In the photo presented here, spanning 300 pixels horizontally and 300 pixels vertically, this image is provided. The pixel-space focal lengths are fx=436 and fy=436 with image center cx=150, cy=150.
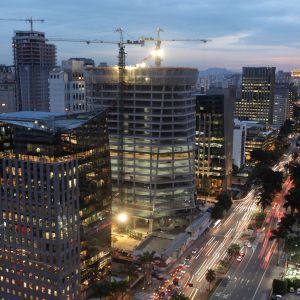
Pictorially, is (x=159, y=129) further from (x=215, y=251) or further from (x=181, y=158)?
(x=215, y=251)

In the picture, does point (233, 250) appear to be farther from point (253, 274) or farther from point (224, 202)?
point (224, 202)

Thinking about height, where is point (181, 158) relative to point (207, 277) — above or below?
above

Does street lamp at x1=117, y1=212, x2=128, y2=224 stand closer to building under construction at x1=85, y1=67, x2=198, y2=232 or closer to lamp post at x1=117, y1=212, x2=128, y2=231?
lamp post at x1=117, y1=212, x2=128, y2=231

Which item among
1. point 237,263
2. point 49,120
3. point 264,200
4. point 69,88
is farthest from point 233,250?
point 69,88

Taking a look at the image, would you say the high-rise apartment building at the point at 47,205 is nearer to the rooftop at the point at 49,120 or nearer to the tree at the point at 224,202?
the rooftop at the point at 49,120

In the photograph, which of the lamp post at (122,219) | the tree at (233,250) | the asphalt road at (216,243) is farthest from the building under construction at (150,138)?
the tree at (233,250)

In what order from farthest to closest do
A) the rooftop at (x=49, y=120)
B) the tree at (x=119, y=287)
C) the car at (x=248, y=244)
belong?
the car at (x=248, y=244) → the tree at (x=119, y=287) → the rooftop at (x=49, y=120)

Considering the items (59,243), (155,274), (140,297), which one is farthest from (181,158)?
(59,243)

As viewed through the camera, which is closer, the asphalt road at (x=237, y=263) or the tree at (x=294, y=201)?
the asphalt road at (x=237, y=263)
